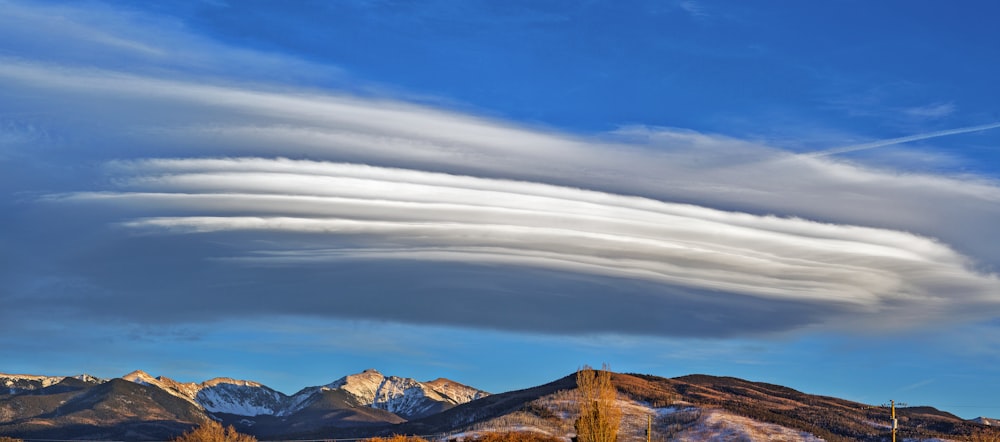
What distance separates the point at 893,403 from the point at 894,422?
2545mm

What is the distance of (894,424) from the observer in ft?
515

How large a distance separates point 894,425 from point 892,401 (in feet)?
10.0

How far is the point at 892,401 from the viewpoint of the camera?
15675 cm

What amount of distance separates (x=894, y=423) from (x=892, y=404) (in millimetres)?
3247

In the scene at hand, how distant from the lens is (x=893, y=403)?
6147 inches

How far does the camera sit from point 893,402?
156 m

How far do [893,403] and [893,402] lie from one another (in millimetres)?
278

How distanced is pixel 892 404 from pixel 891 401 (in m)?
1.68

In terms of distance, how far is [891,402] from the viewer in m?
156

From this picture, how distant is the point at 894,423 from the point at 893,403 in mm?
Result: 2823

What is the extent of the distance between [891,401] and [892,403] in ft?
5.49

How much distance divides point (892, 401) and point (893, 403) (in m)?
0.65

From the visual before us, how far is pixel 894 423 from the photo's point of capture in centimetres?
15688
